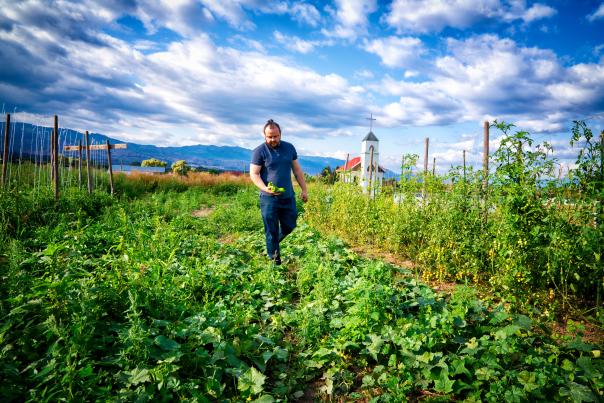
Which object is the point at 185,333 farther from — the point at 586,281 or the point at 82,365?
the point at 586,281

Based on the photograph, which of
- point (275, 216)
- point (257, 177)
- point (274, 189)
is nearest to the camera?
point (274, 189)

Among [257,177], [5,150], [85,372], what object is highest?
[5,150]

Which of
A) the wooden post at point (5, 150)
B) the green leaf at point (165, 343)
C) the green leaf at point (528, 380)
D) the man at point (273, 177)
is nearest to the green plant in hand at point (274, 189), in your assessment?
the man at point (273, 177)

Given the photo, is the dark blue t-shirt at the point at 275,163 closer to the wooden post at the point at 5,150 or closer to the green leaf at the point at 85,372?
the green leaf at the point at 85,372

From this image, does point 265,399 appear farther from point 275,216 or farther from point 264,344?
point 275,216

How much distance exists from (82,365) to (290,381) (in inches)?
56.7

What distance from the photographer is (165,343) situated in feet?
7.70

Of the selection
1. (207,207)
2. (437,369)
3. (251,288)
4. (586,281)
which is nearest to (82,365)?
(251,288)

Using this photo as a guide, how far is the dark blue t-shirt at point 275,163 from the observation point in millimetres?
4344

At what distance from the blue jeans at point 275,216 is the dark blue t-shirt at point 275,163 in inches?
4.9

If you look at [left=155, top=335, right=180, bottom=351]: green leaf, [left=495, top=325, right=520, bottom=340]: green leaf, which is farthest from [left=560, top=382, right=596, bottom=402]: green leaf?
[left=155, top=335, right=180, bottom=351]: green leaf

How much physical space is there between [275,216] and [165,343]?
2.32m

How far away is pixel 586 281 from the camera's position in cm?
330

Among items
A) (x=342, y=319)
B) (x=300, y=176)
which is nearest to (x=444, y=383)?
(x=342, y=319)
